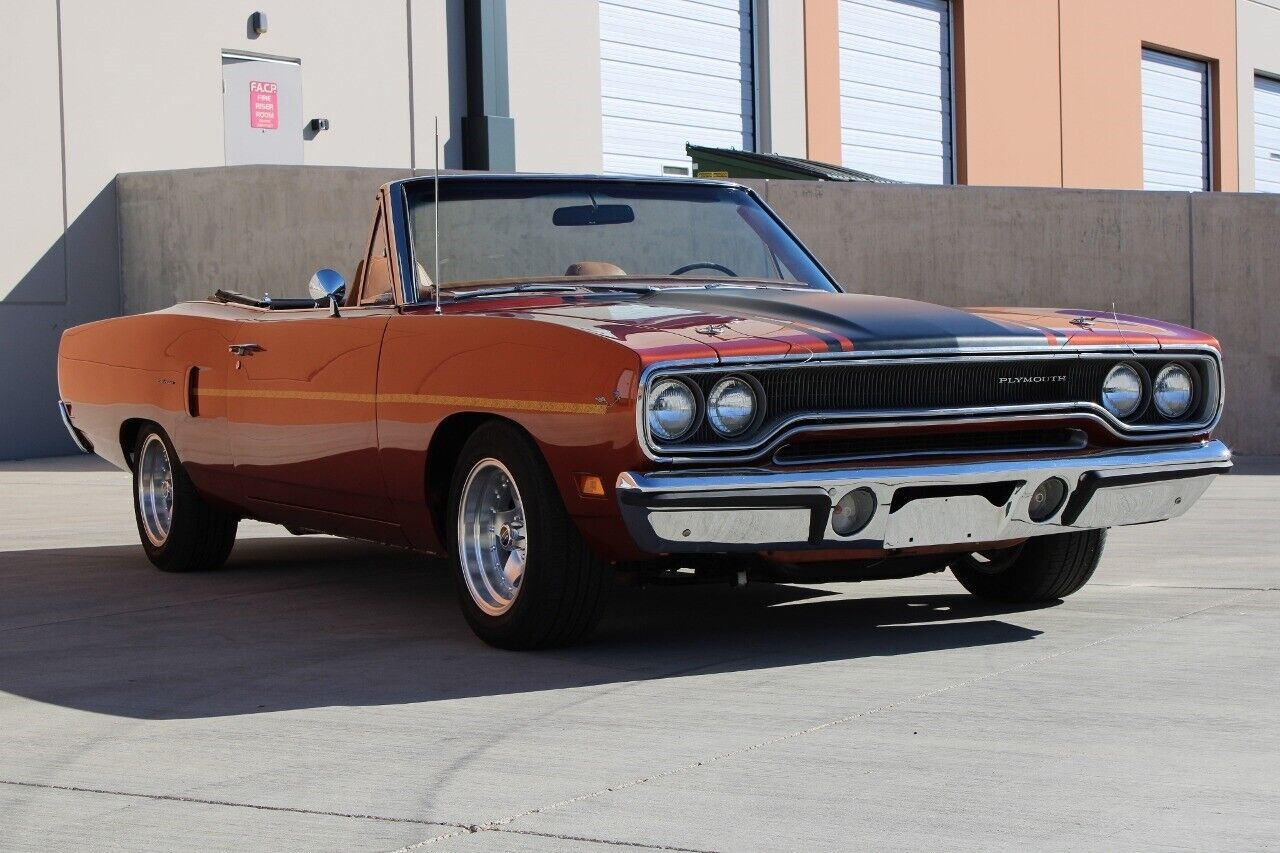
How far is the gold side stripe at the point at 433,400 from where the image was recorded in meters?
4.86

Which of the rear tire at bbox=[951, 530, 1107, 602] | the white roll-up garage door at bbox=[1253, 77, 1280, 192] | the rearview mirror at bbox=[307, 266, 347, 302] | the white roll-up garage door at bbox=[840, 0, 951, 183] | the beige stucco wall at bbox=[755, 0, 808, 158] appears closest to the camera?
the rear tire at bbox=[951, 530, 1107, 602]

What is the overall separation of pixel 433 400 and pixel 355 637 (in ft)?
2.64

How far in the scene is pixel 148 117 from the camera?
50.5ft

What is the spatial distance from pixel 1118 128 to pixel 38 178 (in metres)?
16.6

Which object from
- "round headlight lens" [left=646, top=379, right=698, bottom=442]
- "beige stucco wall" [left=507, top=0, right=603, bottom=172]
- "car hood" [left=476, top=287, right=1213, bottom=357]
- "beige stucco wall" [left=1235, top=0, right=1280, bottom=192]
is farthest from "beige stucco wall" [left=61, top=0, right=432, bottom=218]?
"beige stucco wall" [left=1235, top=0, right=1280, bottom=192]

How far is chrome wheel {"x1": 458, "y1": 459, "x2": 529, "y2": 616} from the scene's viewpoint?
5281 mm

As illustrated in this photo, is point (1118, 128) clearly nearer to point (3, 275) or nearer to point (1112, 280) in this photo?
point (1112, 280)

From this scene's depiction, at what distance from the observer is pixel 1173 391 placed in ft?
18.2

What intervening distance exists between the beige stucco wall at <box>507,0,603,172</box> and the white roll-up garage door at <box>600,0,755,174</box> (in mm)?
402

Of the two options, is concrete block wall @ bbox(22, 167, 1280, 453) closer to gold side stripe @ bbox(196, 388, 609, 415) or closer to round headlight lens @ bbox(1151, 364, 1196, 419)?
gold side stripe @ bbox(196, 388, 609, 415)

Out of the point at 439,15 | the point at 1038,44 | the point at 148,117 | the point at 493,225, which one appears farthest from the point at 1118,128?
the point at 493,225

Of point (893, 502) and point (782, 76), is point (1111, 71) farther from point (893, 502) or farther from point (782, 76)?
point (893, 502)

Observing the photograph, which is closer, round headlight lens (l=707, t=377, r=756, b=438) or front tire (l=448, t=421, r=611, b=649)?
round headlight lens (l=707, t=377, r=756, b=438)

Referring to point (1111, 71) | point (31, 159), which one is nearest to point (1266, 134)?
point (1111, 71)
